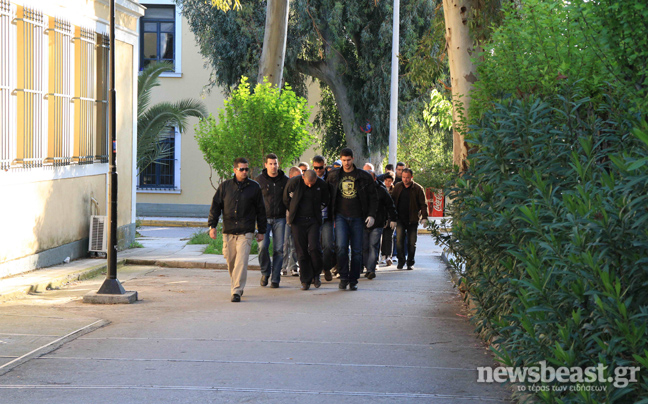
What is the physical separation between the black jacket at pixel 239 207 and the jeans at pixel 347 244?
4.53ft

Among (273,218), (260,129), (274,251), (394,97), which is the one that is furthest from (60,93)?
(394,97)

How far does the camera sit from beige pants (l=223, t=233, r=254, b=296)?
436 inches

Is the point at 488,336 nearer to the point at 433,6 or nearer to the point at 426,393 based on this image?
the point at 426,393

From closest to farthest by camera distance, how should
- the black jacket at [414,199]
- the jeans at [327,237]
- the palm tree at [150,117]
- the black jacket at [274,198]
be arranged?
the jeans at [327,237] < the black jacket at [274,198] < the black jacket at [414,199] < the palm tree at [150,117]

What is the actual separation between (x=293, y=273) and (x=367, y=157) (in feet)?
47.6

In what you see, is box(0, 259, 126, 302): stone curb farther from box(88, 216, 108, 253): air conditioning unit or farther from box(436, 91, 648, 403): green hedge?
box(436, 91, 648, 403): green hedge

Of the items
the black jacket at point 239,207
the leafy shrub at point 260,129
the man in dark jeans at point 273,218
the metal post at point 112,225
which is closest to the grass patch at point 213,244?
the leafy shrub at point 260,129

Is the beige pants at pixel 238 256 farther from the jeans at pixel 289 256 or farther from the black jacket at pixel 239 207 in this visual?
the jeans at pixel 289 256

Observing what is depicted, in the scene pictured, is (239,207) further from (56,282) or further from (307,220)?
(56,282)

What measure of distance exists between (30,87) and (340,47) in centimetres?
1514

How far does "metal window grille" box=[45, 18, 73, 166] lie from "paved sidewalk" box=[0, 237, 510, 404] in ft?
10.5

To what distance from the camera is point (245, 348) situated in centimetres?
784

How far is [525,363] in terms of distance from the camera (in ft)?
16.2

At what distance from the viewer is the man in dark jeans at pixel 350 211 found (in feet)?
40.5
